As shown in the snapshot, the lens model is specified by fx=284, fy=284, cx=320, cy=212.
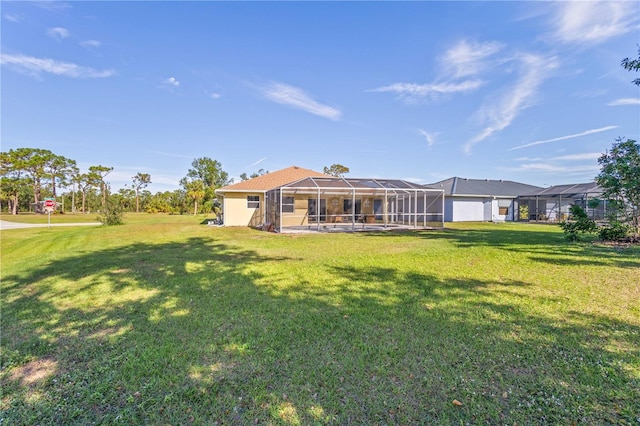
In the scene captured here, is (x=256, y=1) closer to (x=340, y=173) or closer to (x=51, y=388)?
(x=51, y=388)

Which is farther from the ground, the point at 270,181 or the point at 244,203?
the point at 270,181

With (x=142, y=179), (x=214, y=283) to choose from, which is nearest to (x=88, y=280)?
(x=214, y=283)

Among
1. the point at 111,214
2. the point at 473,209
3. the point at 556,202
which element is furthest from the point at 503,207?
the point at 111,214

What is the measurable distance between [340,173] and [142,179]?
4061 centimetres

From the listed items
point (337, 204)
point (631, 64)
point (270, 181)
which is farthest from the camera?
point (270, 181)

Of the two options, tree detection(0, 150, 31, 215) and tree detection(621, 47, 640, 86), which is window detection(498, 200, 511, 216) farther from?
tree detection(0, 150, 31, 215)

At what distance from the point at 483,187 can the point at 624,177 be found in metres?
18.9

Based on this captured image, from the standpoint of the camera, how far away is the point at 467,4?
1109 centimetres

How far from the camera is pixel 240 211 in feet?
68.0

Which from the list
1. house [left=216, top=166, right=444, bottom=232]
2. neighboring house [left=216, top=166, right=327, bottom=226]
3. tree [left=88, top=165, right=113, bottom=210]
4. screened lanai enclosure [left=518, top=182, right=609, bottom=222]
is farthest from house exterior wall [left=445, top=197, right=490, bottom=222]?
tree [left=88, top=165, right=113, bottom=210]

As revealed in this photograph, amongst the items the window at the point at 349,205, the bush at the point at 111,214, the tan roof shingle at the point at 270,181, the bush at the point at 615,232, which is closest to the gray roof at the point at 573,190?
the bush at the point at 615,232

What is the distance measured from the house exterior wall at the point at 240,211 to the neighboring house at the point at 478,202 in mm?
16106

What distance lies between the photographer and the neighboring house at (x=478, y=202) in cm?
2567

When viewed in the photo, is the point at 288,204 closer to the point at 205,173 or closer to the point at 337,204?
the point at 337,204
